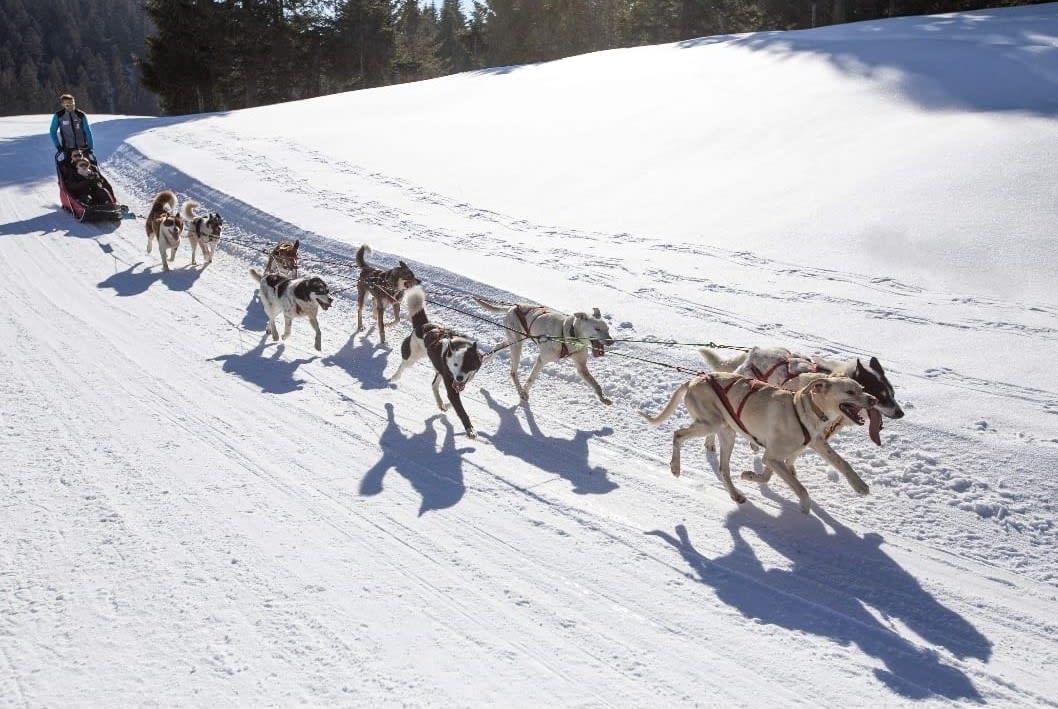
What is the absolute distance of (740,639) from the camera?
14.5 feet

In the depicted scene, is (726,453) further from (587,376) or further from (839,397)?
(587,376)

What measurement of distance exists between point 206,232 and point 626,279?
6.20m

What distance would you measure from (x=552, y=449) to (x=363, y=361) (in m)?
2.97

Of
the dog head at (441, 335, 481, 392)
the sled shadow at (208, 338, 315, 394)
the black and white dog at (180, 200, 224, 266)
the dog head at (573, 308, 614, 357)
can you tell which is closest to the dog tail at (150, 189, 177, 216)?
the black and white dog at (180, 200, 224, 266)

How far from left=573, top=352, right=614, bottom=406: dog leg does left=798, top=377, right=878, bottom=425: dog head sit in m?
2.37

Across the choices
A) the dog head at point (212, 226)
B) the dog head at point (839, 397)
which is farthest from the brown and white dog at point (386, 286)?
the dog head at point (839, 397)

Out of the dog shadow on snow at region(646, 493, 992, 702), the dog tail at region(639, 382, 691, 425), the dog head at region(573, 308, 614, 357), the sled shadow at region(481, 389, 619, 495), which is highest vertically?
the dog head at region(573, 308, 614, 357)

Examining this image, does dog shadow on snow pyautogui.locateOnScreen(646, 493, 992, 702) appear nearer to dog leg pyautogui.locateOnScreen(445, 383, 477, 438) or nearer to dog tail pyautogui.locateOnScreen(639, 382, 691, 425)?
dog tail pyautogui.locateOnScreen(639, 382, 691, 425)

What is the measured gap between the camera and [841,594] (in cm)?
480

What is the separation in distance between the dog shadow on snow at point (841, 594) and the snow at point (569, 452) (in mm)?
21

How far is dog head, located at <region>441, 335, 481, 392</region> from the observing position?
7172 mm

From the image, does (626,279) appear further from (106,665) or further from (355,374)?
(106,665)

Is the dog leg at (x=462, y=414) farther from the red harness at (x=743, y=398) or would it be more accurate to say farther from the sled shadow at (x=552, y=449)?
the red harness at (x=743, y=398)

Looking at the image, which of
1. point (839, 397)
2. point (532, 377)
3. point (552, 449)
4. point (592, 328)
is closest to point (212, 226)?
point (532, 377)
